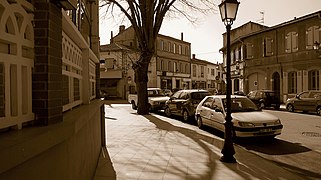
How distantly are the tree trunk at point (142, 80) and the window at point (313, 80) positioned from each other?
50.0ft

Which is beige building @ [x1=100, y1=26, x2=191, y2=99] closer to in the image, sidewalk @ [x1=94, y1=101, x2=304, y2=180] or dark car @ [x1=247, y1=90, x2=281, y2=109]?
dark car @ [x1=247, y1=90, x2=281, y2=109]

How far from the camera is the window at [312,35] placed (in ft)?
82.6

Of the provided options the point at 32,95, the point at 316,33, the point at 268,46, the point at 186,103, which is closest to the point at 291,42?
the point at 316,33

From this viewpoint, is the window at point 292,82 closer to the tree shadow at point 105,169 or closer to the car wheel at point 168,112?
the car wheel at point 168,112

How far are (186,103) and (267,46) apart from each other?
1818 centimetres

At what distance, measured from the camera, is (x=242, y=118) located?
9828 mm

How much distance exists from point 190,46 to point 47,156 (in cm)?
5908

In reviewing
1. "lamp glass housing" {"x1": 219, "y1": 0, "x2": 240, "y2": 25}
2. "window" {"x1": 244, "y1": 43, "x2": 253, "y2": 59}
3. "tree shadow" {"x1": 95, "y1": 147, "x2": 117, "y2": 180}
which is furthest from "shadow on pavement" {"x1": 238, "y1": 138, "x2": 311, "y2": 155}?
"window" {"x1": 244, "y1": 43, "x2": 253, "y2": 59}

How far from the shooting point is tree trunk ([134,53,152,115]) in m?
18.7

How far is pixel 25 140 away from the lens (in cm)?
208

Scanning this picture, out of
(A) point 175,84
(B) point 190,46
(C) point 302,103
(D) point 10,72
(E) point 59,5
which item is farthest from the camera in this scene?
(B) point 190,46

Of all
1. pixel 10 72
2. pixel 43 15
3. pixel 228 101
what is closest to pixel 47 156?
pixel 10 72

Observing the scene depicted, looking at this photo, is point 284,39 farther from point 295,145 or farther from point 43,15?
point 43,15

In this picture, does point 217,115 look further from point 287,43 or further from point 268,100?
point 287,43
